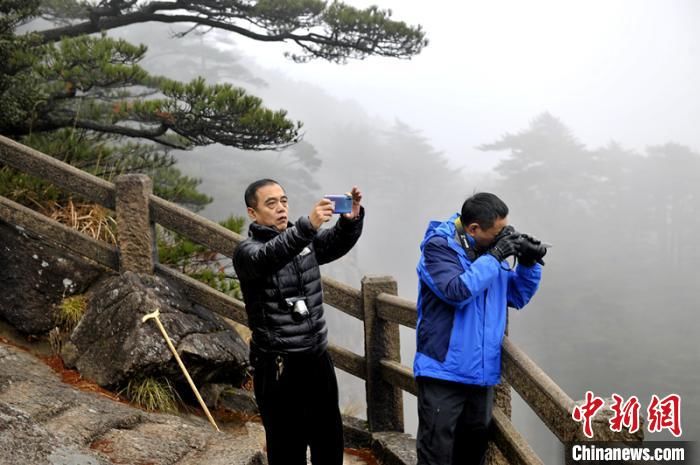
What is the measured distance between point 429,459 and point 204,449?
150 centimetres

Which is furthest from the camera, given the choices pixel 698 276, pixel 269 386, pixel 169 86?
pixel 698 276

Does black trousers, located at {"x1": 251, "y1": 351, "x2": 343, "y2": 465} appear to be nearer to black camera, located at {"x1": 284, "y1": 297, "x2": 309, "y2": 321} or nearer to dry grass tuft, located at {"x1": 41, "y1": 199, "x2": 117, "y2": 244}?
black camera, located at {"x1": 284, "y1": 297, "x2": 309, "y2": 321}

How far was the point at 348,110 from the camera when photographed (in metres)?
103

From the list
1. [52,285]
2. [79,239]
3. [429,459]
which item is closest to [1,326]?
[52,285]

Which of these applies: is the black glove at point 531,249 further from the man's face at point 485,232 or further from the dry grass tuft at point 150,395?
the dry grass tuft at point 150,395

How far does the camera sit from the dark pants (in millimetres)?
3289

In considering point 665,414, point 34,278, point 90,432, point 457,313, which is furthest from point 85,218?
point 665,414

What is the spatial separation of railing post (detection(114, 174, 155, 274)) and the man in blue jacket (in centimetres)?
290

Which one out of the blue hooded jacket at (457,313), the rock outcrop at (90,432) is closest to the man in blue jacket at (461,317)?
the blue hooded jacket at (457,313)

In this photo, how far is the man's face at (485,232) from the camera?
329cm

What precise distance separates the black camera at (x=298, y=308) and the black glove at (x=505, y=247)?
3.23 feet

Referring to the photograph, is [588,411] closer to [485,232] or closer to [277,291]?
[485,232]

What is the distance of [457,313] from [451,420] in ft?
1.85

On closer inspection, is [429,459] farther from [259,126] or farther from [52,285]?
[259,126]
